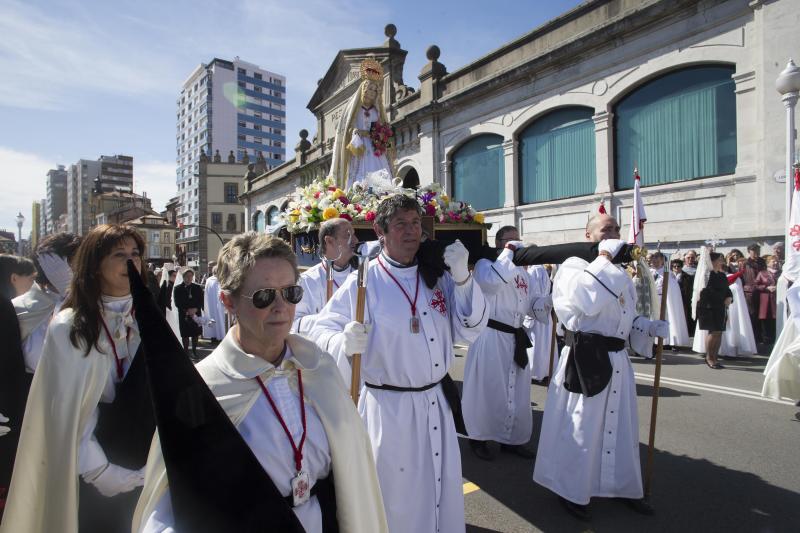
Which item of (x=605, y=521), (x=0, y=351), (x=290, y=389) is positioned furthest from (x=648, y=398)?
(x=0, y=351)

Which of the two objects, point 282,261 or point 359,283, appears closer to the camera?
point 282,261

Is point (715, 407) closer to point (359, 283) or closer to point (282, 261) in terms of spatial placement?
point (359, 283)

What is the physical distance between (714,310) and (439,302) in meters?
8.32

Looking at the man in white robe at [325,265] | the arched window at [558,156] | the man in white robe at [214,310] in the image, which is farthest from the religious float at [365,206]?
the arched window at [558,156]

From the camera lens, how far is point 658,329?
4074mm

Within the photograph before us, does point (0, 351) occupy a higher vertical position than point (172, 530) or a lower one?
higher

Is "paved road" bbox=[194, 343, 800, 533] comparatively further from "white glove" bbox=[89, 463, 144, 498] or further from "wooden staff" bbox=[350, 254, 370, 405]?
"white glove" bbox=[89, 463, 144, 498]

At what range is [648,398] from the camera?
7.01 meters

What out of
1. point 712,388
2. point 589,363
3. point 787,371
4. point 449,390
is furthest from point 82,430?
point 712,388

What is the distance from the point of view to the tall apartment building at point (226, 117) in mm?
98812

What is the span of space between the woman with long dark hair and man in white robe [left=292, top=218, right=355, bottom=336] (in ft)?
5.69

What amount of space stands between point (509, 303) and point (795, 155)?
8837 millimetres

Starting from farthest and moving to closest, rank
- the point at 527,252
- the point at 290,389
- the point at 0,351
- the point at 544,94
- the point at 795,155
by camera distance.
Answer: the point at 544,94 < the point at 795,155 < the point at 527,252 < the point at 0,351 < the point at 290,389

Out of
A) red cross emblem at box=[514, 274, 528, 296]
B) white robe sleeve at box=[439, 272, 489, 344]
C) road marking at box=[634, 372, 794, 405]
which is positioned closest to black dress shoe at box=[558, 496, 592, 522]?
white robe sleeve at box=[439, 272, 489, 344]
